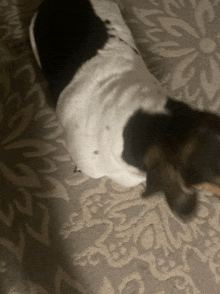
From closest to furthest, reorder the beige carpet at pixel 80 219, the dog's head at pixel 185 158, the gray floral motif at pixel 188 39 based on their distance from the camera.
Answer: the dog's head at pixel 185 158 < the beige carpet at pixel 80 219 < the gray floral motif at pixel 188 39

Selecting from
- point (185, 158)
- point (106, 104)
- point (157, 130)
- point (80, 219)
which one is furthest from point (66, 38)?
point (80, 219)

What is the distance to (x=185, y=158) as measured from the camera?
2.33 ft

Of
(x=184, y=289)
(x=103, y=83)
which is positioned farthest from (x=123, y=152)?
(x=184, y=289)

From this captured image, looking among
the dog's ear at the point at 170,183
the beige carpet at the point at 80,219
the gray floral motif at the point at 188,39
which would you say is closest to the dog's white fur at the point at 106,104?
the dog's ear at the point at 170,183

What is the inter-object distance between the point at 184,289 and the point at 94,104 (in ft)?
2.57

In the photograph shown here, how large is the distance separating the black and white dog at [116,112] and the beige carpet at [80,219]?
0.21 meters

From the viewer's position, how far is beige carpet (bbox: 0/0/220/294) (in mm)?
1057

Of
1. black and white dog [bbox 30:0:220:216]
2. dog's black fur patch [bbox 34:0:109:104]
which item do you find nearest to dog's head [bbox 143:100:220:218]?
black and white dog [bbox 30:0:220:216]

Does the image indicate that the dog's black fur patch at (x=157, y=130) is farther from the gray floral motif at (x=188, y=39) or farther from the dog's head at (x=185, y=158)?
the gray floral motif at (x=188, y=39)

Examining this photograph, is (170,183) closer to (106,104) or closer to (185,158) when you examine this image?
(185,158)

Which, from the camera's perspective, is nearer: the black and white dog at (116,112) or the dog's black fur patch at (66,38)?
the black and white dog at (116,112)

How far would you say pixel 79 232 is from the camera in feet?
3.66

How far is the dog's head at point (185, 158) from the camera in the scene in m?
0.69

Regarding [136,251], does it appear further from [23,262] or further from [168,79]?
[168,79]
